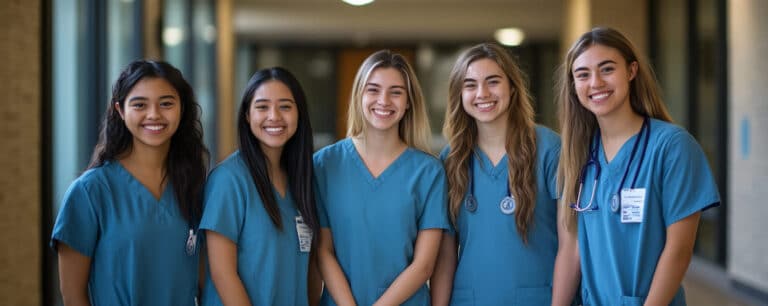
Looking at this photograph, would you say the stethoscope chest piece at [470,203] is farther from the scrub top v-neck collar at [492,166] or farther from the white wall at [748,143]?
the white wall at [748,143]

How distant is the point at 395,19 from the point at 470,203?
7722 millimetres

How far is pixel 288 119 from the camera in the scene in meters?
2.07

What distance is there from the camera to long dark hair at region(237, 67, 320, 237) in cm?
206

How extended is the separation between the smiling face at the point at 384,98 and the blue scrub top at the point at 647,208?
61 centimetres

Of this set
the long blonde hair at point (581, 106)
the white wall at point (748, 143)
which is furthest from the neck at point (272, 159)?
the white wall at point (748, 143)

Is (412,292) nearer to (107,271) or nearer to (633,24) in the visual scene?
(107,271)

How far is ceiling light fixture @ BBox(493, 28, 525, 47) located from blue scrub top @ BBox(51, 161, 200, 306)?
8.83 metres

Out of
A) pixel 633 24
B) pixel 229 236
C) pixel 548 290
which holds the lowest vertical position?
pixel 548 290

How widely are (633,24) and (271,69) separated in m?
5.57

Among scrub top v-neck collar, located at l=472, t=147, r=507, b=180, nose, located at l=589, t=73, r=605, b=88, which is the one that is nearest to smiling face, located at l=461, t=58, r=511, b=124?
scrub top v-neck collar, located at l=472, t=147, r=507, b=180

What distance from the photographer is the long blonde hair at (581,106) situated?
1.93 meters

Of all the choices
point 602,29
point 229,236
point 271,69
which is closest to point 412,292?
point 229,236
